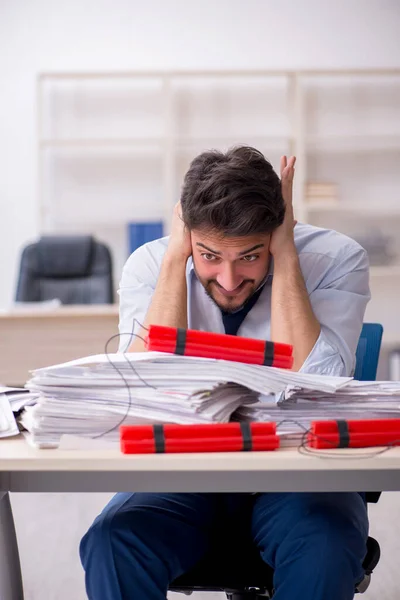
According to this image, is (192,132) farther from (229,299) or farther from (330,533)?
(330,533)

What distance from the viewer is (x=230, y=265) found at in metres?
1.59

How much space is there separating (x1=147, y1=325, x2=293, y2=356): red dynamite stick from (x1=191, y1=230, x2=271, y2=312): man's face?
1.57 ft

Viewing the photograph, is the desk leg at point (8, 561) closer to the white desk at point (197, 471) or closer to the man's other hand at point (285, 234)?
the white desk at point (197, 471)

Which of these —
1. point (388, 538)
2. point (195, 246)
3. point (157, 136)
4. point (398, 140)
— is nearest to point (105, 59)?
point (157, 136)

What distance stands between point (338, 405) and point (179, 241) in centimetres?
73

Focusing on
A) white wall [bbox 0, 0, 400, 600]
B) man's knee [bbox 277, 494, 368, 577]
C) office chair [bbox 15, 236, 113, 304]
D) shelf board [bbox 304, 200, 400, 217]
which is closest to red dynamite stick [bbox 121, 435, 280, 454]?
man's knee [bbox 277, 494, 368, 577]

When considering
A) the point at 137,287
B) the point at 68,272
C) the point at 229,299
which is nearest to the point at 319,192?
the point at 68,272

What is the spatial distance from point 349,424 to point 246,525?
45 centimetres

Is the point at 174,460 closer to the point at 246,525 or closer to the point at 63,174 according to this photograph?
the point at 246,525

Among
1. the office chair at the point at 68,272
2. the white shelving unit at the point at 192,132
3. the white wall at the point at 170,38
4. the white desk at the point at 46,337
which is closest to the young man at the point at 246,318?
the white desk at the point at 46,337

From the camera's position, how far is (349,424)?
1.05 meters

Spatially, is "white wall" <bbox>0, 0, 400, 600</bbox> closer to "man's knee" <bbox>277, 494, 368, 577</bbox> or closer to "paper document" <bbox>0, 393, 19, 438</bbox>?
"paper document" <bbox>0, 393, 19, 438</bbox>

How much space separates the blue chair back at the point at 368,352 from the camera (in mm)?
Result: 1725

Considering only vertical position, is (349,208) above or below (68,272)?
above
